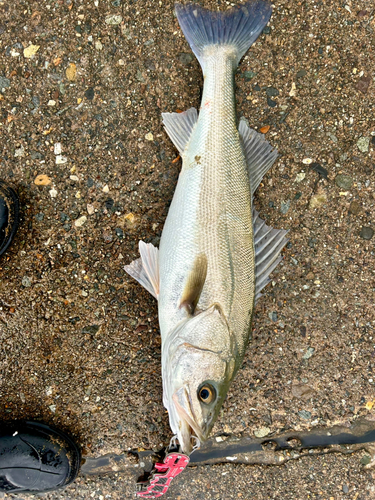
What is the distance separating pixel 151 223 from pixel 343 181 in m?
1.50

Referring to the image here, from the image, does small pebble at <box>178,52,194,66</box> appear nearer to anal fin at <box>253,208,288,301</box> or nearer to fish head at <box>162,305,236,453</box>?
anal fin at <box>253,208,288,301</box>

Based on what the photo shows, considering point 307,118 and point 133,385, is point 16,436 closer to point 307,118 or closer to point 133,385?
point 133,385

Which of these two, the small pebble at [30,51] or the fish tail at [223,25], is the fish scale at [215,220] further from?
the small pebble at [30,51]

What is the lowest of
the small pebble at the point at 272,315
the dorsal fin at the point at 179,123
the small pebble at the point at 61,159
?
the small pebble at the point at 272,315

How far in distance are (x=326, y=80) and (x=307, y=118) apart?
1.06 ft

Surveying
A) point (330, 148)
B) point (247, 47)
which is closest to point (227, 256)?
point (330, 148)

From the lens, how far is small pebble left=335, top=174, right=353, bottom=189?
2686 millimetres

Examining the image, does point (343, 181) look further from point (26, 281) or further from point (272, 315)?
point (26, 281)

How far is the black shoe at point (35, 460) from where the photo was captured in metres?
2.43

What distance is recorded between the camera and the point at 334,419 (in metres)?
2.65

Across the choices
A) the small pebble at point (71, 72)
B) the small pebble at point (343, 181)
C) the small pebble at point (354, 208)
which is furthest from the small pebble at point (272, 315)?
the small pebble at point (71, 72)

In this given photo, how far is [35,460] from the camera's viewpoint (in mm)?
2459

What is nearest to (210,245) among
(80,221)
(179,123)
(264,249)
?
(264,249)

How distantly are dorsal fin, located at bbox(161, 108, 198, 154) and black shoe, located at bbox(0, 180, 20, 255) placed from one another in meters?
1.19
